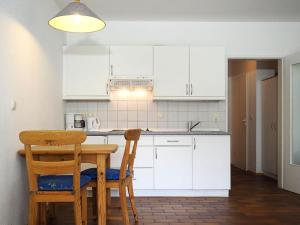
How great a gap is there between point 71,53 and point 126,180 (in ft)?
7.58

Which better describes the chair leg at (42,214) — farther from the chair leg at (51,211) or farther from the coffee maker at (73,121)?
the coffee maker at (73,121)

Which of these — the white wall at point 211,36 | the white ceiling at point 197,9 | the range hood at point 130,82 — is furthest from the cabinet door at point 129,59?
the white ceiling at point 197,9

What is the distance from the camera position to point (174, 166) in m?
4.20

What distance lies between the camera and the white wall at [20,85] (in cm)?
261

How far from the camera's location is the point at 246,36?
481cm

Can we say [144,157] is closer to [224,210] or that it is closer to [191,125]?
[191,125]

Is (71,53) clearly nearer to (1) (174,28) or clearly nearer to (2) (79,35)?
(2) (79,35)

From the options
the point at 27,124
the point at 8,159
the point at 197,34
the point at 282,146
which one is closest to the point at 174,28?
the point at 197,34

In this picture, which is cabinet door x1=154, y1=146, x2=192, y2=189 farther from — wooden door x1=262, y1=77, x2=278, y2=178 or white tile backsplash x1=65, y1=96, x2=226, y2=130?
wooden door x1=262, y1=77, x2=278, y2=178

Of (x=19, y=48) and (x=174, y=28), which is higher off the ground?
(x=174, y=28)

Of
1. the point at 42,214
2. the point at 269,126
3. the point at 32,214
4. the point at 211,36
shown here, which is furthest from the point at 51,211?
the point at 269,126

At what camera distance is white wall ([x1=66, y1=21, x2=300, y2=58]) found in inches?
188

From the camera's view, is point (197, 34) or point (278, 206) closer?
point (278, 206)

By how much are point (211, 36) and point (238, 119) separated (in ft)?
8.70
